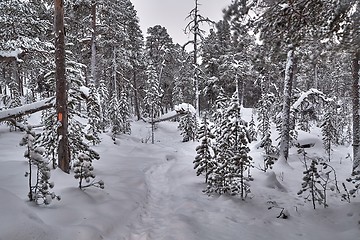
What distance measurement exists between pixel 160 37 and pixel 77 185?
102 feet

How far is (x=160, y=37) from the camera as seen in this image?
35.5 meters

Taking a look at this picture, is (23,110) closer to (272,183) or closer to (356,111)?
(272,183)

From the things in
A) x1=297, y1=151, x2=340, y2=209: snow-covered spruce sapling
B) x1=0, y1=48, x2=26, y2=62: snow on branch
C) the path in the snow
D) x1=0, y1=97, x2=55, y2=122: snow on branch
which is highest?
x1=0, y1=48, x2=26, y2=62: snow on branch

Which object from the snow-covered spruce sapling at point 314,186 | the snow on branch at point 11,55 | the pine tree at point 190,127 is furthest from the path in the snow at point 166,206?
the pine tree at point 190,127

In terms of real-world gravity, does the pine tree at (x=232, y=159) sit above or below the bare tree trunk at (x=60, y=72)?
below

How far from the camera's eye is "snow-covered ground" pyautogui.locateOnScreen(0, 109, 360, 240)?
4.68 m

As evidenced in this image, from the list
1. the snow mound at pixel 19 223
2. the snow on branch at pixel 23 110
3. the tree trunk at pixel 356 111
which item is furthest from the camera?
the tree trunk at pixel 356 111

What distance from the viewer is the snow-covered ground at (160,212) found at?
4.68 meters

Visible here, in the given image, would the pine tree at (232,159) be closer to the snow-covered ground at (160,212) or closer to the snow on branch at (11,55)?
the snow-covered ground at (160,212)

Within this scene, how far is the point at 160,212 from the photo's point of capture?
273 inches

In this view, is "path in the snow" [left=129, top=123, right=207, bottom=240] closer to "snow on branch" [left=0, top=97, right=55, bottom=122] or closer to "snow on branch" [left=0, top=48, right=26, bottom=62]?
"snow on branch" [left=0, top=97, right=55, bottom=122]

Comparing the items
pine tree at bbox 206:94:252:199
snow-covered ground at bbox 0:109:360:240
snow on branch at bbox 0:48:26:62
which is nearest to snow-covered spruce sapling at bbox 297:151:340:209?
snow-covered ground at bbox 0:109:360:240

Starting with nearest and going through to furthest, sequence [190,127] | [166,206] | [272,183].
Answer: [166,206], [272,183], [190,127]

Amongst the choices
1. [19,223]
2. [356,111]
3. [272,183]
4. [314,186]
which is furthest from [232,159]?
[356,111]
